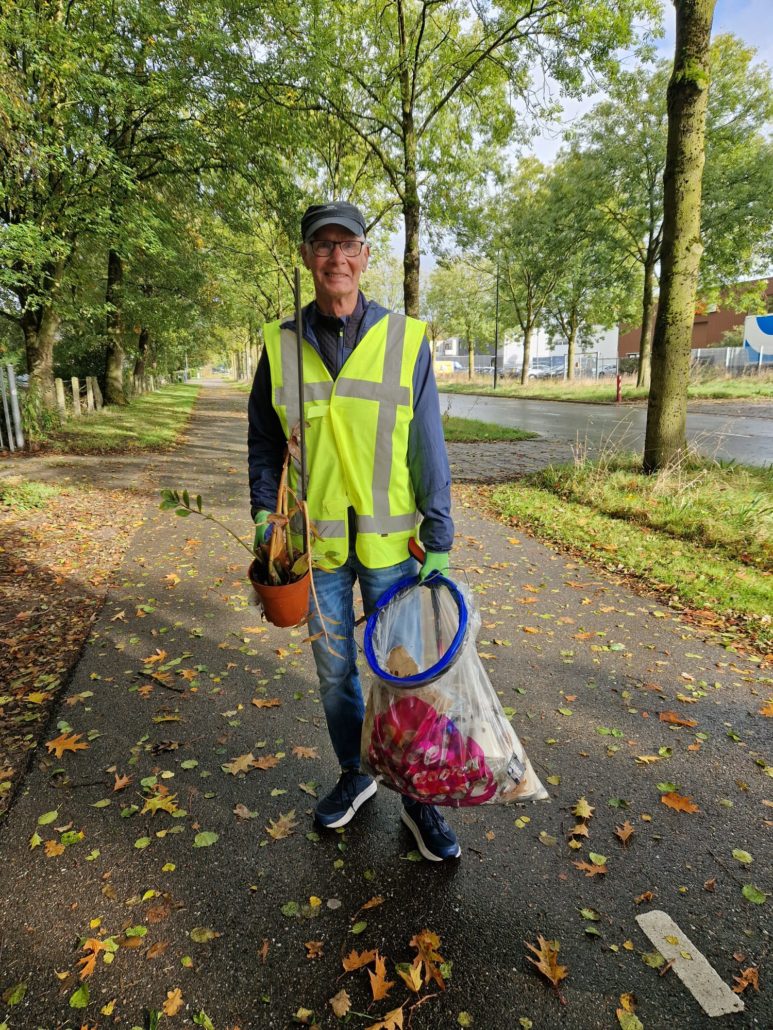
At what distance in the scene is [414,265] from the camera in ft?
40.7

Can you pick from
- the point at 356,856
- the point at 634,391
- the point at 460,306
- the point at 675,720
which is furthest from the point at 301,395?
the point at 460,306

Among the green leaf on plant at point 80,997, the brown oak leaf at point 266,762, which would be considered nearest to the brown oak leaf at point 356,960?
the green leaf on plant at point 80,997

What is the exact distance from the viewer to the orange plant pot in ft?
6.12

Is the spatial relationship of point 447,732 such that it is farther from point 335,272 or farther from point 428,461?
point 335,272

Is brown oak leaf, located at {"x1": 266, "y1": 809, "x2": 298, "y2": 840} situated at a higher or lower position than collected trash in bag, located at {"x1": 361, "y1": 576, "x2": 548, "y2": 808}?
lower

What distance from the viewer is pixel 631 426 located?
1502 centimetres

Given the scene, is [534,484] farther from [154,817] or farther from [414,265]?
[154,817]

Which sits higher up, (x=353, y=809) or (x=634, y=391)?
(x=634, y=391)

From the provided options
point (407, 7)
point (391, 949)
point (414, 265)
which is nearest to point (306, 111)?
point (407, 7)

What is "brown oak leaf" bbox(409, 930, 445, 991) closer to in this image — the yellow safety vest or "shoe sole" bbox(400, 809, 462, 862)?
"shoe sole" bbox(400, 809, 462, 862)

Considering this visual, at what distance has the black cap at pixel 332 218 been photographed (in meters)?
1.91

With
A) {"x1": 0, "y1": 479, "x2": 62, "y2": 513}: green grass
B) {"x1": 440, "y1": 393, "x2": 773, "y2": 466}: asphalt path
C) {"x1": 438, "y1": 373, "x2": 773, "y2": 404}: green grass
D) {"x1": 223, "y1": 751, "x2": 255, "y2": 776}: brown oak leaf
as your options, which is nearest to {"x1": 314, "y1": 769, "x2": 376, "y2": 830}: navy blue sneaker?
{"x1": 223, "y1": 751, "x2": 255, "y2": 776}: brown oak leaf

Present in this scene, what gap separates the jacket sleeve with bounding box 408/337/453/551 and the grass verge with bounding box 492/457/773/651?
3.24 meters

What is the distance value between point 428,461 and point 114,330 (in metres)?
19.6
